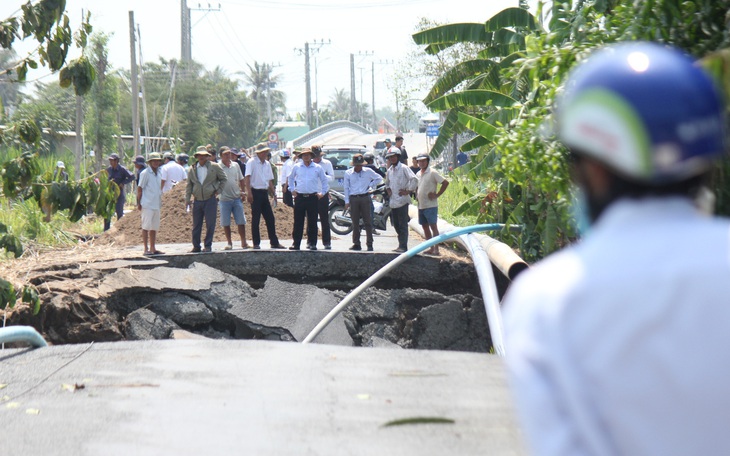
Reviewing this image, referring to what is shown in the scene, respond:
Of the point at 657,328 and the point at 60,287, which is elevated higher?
the point at 657,328

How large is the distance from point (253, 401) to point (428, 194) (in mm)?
10251

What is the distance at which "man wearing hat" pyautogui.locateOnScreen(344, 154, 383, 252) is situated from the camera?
15078mm

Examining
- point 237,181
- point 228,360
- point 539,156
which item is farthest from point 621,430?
point 237,181

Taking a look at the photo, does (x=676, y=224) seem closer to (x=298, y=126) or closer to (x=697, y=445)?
(x=697, y=445)

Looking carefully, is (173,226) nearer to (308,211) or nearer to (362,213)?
(308,211)

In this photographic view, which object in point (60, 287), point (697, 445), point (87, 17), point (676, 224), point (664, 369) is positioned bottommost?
point (60, 287)

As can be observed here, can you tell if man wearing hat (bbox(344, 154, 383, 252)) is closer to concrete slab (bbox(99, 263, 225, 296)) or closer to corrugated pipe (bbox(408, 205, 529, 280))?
concrete slab (bbox(99, 263, 225, 296))

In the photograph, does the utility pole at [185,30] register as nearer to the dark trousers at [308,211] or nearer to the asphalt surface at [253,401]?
the dark trousers at [308,211]

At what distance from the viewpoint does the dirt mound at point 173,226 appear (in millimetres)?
17484

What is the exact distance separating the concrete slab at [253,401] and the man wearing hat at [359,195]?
10.0m

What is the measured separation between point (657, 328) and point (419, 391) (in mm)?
2817

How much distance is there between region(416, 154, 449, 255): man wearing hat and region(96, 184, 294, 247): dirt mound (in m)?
4.47

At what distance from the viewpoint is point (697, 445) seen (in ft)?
4.19

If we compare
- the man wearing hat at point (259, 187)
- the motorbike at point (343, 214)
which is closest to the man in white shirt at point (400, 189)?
the man wearing hat at point (259, 187)
